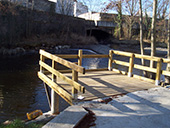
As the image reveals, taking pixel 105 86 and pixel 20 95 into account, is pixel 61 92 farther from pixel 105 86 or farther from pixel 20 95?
pixel 20 95

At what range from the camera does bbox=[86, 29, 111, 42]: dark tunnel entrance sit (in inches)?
1643

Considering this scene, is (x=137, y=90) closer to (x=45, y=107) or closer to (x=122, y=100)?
(x=122, y=100)

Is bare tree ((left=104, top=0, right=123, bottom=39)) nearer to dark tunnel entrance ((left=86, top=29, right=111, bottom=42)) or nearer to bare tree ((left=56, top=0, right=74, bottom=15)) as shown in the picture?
dark tunnel entrance ((left=86, top=29, right=111, bottom=42))

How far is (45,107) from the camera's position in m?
8.20

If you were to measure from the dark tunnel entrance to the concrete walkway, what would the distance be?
123 ft

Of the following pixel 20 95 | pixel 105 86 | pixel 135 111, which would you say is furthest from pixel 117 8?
pixel 135 111

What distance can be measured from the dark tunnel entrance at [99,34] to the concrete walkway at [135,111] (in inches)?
1471

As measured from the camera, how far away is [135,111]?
394 centimetres

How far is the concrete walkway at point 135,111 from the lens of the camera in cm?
338

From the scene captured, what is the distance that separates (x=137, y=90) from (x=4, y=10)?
24628mm

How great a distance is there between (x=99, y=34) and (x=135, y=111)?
41055 mm

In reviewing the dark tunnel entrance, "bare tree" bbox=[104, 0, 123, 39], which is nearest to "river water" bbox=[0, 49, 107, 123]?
"bare tree" bbox=[104, 0, 123, 39]

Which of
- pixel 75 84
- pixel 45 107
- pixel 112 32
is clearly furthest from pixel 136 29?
pixel 75 84

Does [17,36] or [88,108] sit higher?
[17,36]
